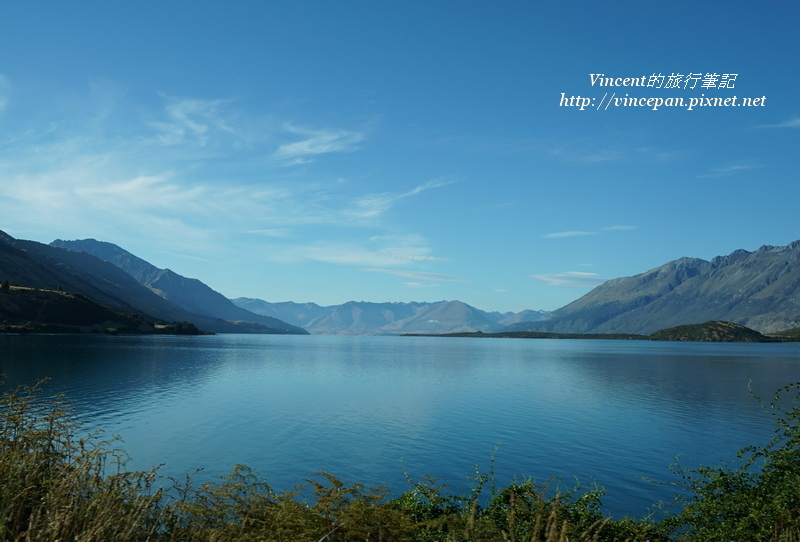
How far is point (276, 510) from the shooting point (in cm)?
1722

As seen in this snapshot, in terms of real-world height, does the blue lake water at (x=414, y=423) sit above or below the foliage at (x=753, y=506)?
below

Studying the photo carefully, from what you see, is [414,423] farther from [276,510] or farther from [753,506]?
[276,510]

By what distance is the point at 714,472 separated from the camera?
84.2 ft

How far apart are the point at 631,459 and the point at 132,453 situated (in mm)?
45973

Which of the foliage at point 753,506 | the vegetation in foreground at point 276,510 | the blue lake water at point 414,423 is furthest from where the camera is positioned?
the blue lake water at point 414,423

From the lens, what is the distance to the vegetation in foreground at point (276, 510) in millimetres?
12766

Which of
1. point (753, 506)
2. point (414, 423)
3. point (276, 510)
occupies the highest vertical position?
point (276, 510)

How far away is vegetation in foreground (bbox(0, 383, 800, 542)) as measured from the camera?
12766mm

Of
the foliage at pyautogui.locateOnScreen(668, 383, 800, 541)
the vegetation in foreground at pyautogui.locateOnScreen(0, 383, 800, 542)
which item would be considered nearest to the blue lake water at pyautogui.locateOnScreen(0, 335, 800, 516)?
the foliage at pyautogui.locateOnScreen(668, 383, 800, 541)

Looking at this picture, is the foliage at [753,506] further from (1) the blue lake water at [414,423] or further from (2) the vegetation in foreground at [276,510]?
(1) the blue lake water at [414,423]

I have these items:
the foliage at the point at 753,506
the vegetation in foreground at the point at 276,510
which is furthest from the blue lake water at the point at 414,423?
the vegetation in foreground at the point at 276,510

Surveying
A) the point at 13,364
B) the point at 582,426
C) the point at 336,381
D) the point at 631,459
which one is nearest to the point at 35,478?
the point at 631,459

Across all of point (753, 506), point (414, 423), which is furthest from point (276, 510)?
point (414, 423)

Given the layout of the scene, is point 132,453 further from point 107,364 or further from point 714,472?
point 107,364
